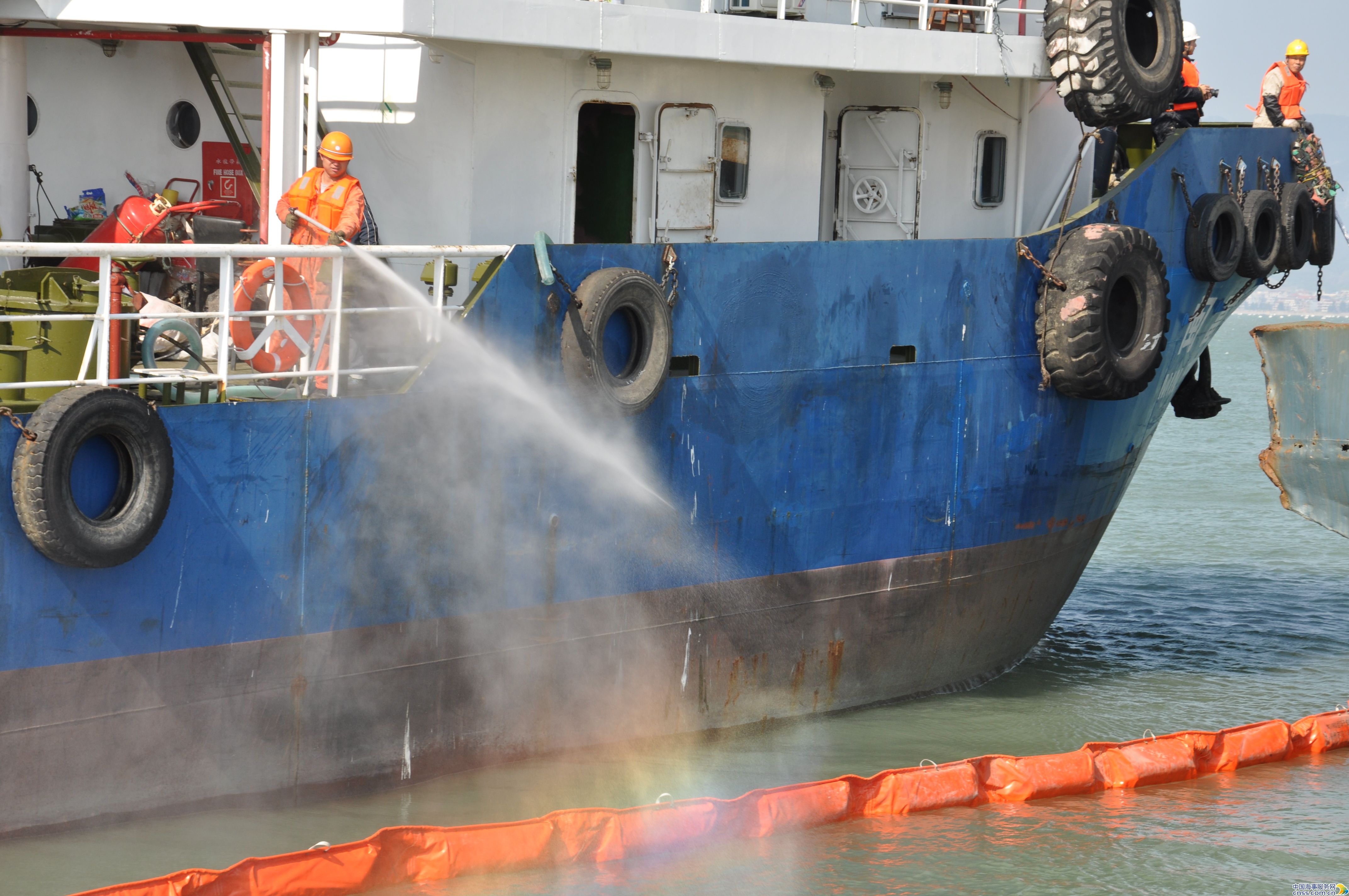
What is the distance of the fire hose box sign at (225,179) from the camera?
33.6 feet

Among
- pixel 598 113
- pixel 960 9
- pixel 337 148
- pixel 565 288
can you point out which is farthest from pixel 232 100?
pixel 960 9

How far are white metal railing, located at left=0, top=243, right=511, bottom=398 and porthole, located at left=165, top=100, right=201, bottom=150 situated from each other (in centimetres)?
288

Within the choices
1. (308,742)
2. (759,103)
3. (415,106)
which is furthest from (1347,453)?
(308,742)

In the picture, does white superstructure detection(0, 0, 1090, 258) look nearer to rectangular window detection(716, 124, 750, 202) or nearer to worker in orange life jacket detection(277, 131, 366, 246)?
rectangular window detection(716, 124, 750, 202)

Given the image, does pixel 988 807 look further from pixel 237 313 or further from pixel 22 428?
pixel 22 428

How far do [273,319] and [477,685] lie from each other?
2345 millimetres

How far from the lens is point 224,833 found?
714cm

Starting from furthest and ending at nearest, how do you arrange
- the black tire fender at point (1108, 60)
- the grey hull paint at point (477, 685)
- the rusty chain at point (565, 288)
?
1. the black tire fender at point (1108, 60)
2. the rusty chain at point (565, 288)
3. the grey hull paint at point (477, 685)

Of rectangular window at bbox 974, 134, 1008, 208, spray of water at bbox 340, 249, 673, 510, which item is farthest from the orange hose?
rectangular window at bbox 974, 134, 1008, 208

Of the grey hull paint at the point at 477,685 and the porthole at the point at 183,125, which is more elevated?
the porthole at the point at 183,125

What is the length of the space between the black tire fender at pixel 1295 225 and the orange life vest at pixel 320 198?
8.36 metres

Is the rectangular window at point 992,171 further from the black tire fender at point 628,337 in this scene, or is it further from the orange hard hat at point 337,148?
the orange hard hat at point 337,148

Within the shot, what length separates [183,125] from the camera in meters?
10.2

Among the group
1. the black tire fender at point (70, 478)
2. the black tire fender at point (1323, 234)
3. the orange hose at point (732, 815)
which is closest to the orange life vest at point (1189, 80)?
the black tire fender at point (1323, 234)
